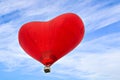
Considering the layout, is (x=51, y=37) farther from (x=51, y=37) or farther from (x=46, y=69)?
(x=46, y=69)

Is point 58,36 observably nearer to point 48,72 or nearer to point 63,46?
point 63,46

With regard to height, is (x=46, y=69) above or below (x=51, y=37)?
below

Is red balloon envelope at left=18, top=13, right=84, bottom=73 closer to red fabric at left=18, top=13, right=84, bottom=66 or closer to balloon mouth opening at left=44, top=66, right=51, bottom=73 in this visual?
red fabric at left=18, top=13, right=84, bottom=66

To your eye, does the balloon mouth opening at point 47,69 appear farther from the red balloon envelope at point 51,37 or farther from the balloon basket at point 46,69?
the red balloon envelope at point 51,37

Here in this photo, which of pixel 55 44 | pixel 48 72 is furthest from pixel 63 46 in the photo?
pixel 48 72

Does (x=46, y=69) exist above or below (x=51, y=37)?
below

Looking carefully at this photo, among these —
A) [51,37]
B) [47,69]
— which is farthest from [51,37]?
[47,69]

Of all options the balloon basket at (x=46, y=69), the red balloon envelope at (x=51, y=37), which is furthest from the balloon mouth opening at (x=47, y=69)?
the red balloon envelope at (x=51, y=37)

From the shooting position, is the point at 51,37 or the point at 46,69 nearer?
the point at 46,69

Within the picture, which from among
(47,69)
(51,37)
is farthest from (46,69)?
(51,37)
